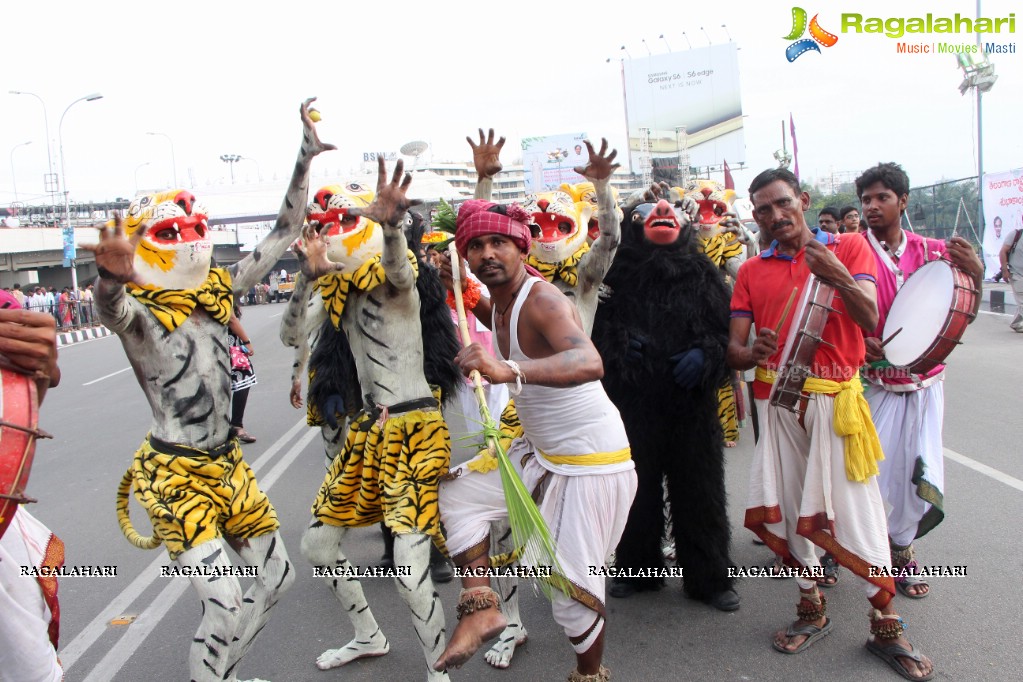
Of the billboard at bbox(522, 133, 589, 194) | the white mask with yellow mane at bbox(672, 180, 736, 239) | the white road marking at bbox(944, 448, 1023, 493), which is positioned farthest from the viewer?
the billboard at bbox(522, 133, 589, 194)

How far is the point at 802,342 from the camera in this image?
3.71m

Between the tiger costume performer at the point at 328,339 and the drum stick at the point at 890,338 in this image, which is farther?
the drum stick at the point at 890,338

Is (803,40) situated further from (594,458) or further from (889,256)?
(594,458)

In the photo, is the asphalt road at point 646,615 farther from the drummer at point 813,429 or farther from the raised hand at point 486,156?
the raised hand at point 486,156

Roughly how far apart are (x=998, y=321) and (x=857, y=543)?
13190 millimetres

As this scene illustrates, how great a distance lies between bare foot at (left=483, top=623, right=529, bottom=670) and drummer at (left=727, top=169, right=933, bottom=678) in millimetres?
1183

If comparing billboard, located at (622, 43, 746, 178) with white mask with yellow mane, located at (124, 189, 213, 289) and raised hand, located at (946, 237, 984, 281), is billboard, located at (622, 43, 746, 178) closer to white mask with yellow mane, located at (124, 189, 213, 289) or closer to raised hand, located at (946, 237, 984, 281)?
raised hand, located at (946, 237, 984, 281)

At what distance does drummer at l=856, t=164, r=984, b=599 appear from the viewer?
4230 millimetres

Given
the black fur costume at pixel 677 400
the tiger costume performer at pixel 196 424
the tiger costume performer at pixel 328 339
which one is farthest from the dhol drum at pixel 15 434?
the black fur costume at pixel 677 400

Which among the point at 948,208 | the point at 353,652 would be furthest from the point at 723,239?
the point at 948,208

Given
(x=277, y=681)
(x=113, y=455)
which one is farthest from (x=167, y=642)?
(x=113, y=455)

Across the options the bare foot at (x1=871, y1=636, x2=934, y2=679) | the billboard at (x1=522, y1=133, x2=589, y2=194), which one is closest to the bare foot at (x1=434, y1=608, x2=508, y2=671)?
the bare foot at (x1=871, y1=636, x2=934, y2=679)

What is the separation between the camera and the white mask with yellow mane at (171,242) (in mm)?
3443

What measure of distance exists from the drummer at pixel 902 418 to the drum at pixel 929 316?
2.5 inches
